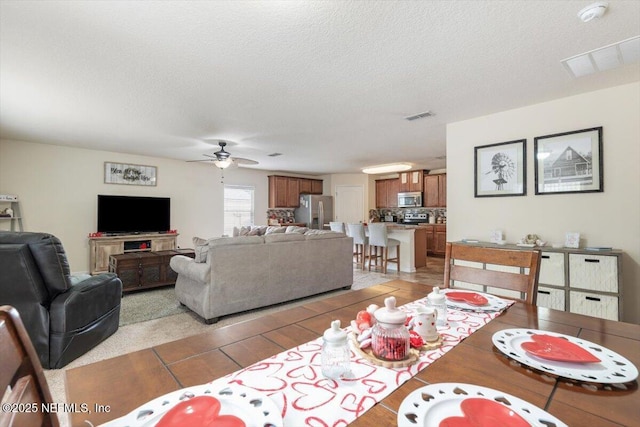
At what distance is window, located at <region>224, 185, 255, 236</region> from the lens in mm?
7293

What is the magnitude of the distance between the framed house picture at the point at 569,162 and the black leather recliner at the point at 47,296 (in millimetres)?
4572

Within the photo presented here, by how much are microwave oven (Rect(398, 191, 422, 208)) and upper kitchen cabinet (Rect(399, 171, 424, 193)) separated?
0.12 metres

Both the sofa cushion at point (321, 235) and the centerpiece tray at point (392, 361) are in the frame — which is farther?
the sofa cushion at point (321, 235)

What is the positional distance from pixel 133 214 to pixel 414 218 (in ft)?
22.0

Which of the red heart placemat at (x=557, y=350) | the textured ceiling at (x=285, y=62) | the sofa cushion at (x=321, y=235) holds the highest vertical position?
the textured ceiling at (x=285, y=62)

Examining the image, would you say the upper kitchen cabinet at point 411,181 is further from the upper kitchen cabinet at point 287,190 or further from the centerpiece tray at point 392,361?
the centerpiece tray at point 392,361

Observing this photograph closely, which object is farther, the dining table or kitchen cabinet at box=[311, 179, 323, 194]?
kitchen cabinet at box=[311, 179, 323, 194]

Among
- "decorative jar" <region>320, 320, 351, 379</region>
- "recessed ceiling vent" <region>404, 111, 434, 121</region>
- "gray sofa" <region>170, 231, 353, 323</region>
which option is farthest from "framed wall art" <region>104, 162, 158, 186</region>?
"decorative jar" <region>320, 320, 351, 379</region>

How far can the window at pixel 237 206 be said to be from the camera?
7.29m

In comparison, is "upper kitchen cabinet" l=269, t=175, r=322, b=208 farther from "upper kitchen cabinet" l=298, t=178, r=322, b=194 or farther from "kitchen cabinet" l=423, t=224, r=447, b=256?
"kitchen cabinet" l=423, t=224, r=447, b=256

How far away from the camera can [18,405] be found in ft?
1.54

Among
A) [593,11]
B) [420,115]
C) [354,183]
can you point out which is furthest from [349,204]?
[593,11]

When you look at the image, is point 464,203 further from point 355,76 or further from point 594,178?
point 355,76

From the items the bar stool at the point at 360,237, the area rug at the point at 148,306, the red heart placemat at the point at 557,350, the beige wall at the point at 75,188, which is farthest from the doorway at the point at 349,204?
the red heart placemat at the point at 557,350
